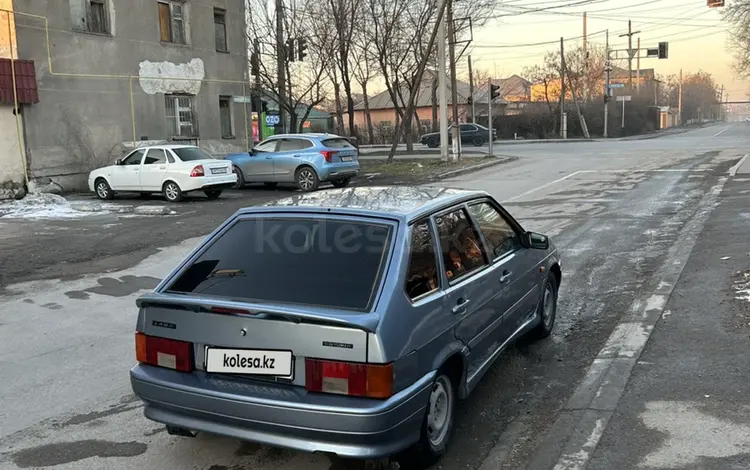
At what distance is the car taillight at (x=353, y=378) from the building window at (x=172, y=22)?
2157cm

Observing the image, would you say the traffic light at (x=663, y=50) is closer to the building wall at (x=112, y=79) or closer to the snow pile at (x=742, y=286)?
the building wall at (x=112, y=79)

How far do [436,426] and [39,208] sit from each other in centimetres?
1504

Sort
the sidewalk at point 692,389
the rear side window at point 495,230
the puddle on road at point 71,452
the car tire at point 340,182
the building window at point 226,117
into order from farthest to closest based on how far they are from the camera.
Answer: the building window at point 226,117
the car tire at point 340,182
the rear side window at point 495,230
the puddle on road at point 71,452
the sidewalk at point 692,389

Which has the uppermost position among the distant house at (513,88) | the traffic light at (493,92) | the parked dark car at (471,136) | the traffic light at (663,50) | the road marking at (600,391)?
the distant house at (513,88)

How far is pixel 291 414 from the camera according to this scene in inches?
121

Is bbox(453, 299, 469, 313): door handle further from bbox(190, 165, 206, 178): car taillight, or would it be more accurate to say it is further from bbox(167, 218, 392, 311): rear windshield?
bbox(190, 165, 206, 178): car taillight

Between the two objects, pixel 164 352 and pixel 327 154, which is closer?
pixel 164 352

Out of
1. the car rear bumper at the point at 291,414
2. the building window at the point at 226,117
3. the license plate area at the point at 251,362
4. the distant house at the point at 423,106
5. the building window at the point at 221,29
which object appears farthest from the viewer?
the distant house at the point at 423,106

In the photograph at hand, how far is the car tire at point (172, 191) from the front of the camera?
56.5ft

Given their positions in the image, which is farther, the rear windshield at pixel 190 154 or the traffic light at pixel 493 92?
the traffic light at pixel 493 92

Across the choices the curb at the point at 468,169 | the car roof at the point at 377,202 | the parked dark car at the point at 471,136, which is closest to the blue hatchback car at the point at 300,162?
the curb at the point at 468,169

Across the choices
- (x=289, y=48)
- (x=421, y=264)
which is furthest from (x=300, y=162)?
(x=421, y=264)

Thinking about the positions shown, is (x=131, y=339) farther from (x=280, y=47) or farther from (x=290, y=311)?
(x=280, y=47)

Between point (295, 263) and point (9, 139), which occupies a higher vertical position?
point (9, 139)
